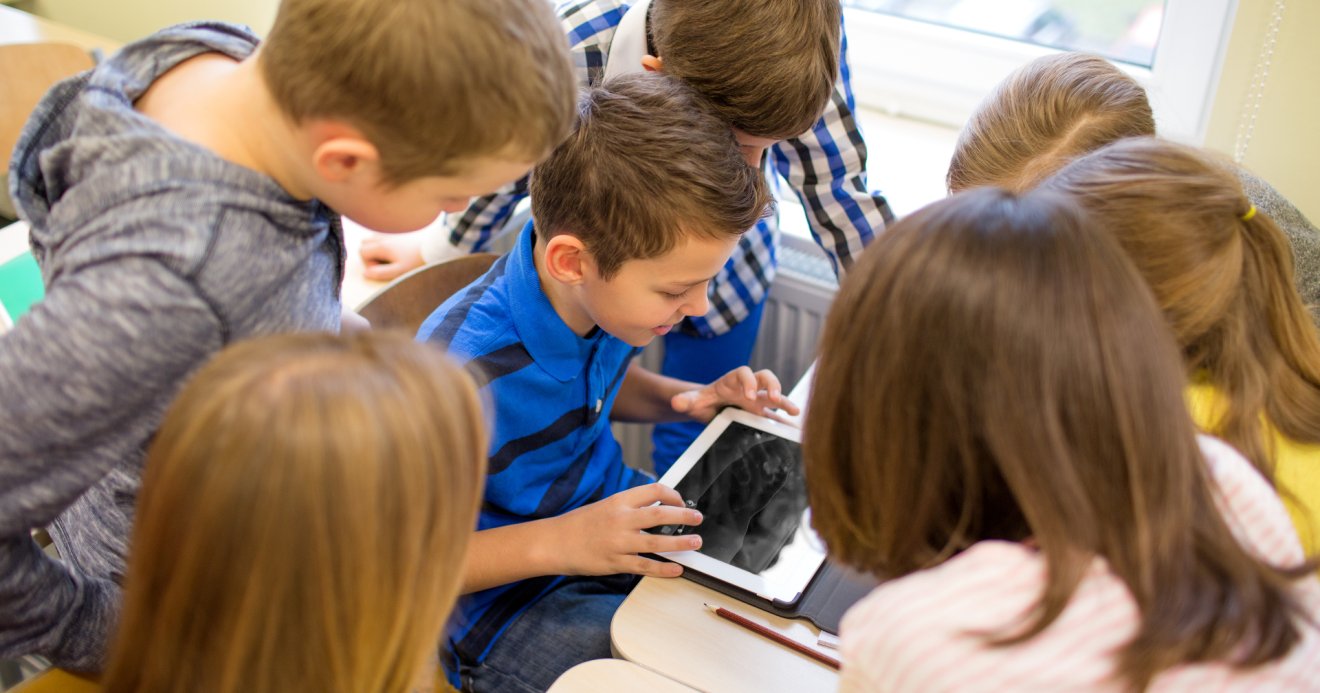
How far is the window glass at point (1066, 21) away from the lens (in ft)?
5.37

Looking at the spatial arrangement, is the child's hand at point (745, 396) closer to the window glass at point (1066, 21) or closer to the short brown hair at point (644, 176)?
the short brown hair at point (644, 176)

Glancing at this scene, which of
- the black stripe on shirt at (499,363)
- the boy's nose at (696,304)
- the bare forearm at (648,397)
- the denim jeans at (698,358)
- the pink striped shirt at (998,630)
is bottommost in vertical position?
the denim jeans at (698,358)

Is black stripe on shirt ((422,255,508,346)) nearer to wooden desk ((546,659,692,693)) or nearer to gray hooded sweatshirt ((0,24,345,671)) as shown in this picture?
gray hooded sweatshirt ((0,24,345,671))

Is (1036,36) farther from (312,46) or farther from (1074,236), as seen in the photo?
(312,46)

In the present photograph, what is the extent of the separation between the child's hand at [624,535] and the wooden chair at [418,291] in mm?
341

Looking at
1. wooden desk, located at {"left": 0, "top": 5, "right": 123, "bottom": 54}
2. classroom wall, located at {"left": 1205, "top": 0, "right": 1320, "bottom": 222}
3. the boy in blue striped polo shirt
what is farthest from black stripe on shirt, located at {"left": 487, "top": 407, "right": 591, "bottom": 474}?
wooden desk, located at {"left": 0, "top": 5, "right": 123, "bottom": 54}

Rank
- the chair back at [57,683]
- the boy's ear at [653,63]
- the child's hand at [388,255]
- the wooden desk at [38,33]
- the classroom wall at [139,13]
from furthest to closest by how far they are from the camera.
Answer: the classroom wall at [139,13]
the wooden desk at [38,33]
the child's hand at [388,255]
the boy's ear at [653,63]
the chair back at [57,683]

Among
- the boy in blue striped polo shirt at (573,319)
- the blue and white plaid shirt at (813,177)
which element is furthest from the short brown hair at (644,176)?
the blue and white plaid shirt at (813,177)

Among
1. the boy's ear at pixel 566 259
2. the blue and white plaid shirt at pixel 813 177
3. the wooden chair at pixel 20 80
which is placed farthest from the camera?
the wooden chair at pixel 20 80

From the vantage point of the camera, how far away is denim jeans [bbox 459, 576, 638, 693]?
994 mm

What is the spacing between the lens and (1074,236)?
0.62m

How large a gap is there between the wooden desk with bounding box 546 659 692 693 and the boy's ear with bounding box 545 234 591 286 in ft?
1.30

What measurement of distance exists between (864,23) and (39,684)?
62.7 inches

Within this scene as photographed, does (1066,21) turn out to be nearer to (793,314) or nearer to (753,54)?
(793,314)
